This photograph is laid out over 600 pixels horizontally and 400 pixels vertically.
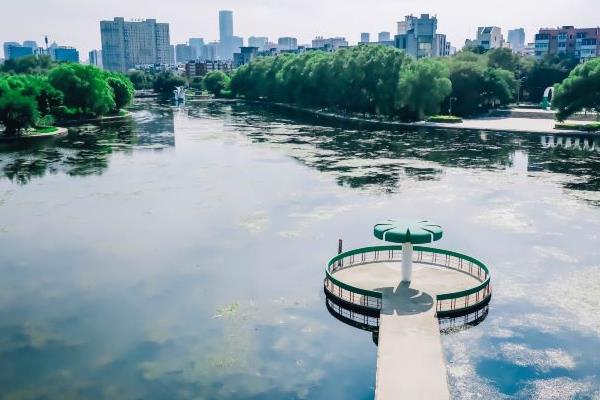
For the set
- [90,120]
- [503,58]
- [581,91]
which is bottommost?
[90,120]

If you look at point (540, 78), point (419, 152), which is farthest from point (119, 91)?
point (540, 78)

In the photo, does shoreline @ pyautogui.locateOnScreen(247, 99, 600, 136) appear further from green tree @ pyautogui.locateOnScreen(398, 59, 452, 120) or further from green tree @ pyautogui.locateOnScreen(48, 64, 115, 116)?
green tree @ pyautogui.locateOnScreen(48, 64, 115, 116)

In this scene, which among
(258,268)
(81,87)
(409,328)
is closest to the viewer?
(409,328)

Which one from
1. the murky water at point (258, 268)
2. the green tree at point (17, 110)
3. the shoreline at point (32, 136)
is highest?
the green tree at point (17, 110)

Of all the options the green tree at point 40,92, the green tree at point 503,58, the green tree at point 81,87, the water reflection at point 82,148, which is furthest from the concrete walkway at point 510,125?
the green tree at point 40,92

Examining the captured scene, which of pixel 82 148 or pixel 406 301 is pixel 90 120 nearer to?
pixel 82 148

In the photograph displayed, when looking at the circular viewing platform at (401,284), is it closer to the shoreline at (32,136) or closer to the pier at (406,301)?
the pier at (406,301)

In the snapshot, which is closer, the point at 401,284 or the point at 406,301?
the point at 406,301
